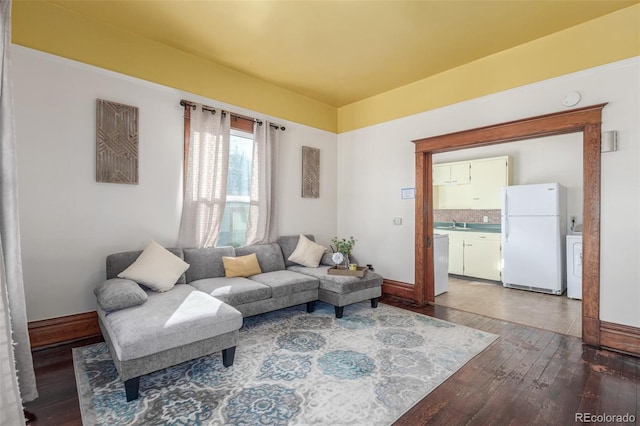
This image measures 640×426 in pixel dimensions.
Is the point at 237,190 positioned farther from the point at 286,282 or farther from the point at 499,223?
the point at 499,223

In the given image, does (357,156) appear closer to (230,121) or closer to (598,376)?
(230,121)

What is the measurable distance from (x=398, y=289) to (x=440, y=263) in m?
0.82

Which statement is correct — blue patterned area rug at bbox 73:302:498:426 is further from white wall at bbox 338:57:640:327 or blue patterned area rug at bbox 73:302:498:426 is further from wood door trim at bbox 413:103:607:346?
white wall at bbox 338:57:640:327

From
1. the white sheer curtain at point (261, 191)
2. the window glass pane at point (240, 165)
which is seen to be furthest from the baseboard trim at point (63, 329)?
the window glass pane at point (240, 165)

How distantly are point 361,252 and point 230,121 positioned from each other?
9.44 ft

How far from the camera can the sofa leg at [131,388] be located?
202cm

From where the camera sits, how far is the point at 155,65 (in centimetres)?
347

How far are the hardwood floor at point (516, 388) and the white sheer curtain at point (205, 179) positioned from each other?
1.47 meters

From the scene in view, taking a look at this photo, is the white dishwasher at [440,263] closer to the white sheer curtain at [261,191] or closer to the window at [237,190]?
the white sheer curtain at [261,191]

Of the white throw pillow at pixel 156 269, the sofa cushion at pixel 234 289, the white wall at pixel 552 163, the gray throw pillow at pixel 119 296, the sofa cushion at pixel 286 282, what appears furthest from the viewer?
the white wall at pixel 552 163

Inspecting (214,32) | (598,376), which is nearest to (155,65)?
(214,32)

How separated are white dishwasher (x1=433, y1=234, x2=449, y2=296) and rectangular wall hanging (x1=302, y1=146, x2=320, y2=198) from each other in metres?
2.06

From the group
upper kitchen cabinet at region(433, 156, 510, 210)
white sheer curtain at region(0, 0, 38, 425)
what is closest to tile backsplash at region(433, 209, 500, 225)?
upper kitchen cabinet at region(433, 156, 510, 210)

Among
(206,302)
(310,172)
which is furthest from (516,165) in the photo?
(206,302)
